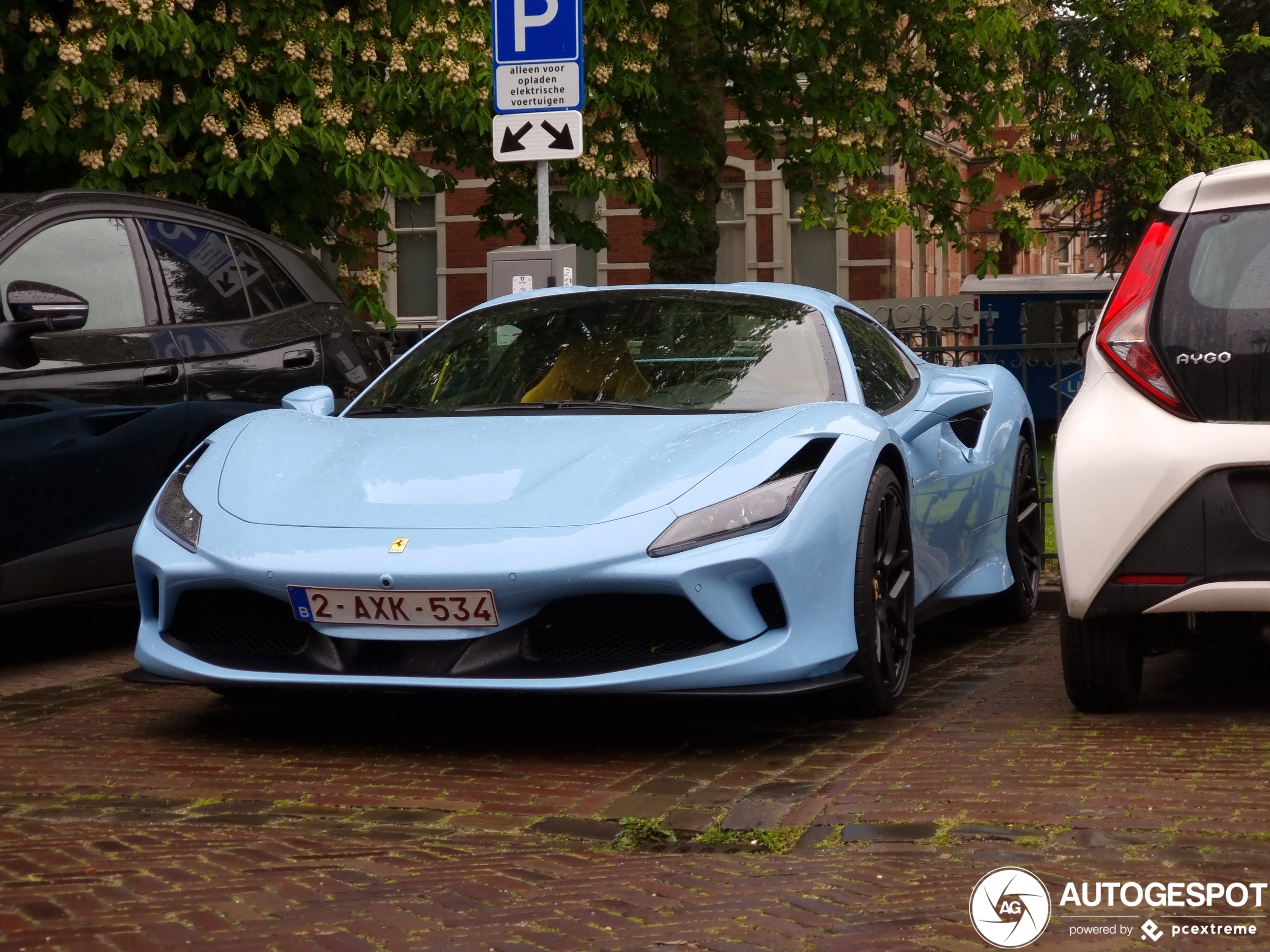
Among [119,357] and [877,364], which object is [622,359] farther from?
[119,357]

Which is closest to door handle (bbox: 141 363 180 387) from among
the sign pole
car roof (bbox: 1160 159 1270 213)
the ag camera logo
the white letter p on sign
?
the sign pole

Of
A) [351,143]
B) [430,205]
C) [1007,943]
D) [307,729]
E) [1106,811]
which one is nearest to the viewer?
[1007,943]

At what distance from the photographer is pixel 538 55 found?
326 inches

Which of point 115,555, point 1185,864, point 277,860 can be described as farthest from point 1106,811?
point 115,555

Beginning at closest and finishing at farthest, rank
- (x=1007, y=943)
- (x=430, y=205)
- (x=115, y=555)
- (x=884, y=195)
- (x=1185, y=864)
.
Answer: (x=1007, y=943) < (x=1185, y=864) < (x=115, y=555) < (x=884, y=195) < (x=430, y=205)

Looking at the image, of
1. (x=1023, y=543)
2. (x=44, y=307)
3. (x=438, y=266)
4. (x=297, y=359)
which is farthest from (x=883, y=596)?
(x=438, y=266)

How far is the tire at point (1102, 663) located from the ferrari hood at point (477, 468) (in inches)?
40.9

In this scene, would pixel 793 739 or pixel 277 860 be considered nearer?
pixel 277 860

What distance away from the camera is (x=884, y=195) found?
1831 cm

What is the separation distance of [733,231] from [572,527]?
A: 3021 cm

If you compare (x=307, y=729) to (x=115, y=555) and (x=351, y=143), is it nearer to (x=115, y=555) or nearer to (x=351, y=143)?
(x=115, y=555)

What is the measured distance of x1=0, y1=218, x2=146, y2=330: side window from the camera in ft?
20.9

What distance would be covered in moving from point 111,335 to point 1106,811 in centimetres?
413
